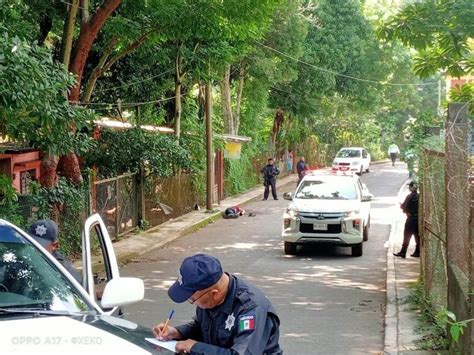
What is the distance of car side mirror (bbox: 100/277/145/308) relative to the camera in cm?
425

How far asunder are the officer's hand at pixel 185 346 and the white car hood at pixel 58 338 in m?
0.27

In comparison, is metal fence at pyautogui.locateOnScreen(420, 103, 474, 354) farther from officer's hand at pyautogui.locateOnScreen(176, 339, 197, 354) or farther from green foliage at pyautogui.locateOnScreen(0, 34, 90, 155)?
green foliage at pyautogui.locateOnScreen(0, 34, 90, 155)

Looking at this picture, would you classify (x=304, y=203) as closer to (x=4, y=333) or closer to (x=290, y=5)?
(x=4, y=333)

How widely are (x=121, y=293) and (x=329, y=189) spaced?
→ 44.4ft

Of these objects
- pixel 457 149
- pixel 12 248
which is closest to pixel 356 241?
pixel 457 149

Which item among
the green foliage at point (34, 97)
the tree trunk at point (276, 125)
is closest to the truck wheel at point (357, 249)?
the green foliage at point (34, 97)

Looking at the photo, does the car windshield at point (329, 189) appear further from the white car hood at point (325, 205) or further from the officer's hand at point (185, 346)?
the officer's hand at point (185, 346)

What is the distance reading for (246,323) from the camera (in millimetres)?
3748

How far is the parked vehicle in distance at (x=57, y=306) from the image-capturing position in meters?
3.38

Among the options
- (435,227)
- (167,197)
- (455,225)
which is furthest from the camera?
(167,197)

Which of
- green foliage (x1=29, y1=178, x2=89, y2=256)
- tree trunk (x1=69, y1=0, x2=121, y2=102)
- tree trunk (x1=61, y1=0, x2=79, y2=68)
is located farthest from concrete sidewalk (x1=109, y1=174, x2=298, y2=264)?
tree trunk (x1=61, y1=0, x2=79, y2=68)

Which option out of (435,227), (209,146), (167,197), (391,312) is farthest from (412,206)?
(209,146)

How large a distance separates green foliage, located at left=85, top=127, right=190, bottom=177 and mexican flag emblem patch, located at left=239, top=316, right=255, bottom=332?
16.5 meters

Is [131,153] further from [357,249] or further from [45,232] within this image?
[45,232]
